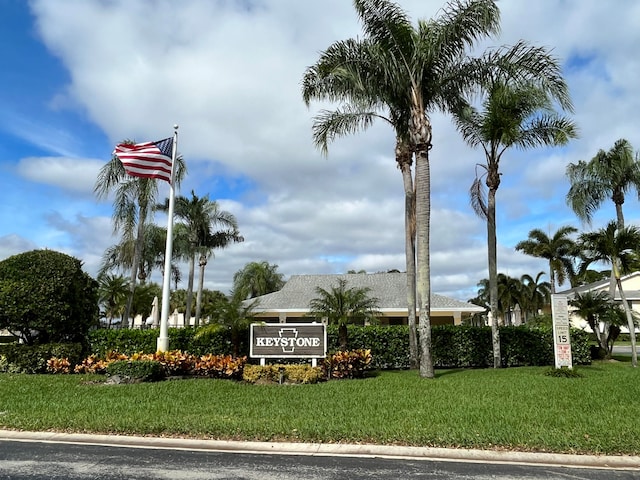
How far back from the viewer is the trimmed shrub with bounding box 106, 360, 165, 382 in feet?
41.0

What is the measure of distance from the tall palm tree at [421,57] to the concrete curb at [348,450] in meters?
7.71

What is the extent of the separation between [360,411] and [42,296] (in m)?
11.8

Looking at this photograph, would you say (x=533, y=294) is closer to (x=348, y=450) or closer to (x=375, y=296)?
(x=375, y=296)

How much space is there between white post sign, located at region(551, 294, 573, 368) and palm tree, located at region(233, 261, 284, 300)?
38.4 meters

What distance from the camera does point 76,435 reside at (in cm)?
732

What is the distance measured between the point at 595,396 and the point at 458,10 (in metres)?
10.9

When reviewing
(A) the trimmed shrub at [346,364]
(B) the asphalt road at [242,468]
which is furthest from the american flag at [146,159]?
(B) the asphalt road at [242,468]

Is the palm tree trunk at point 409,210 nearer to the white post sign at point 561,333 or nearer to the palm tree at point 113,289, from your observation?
the white post sign at point 561,333

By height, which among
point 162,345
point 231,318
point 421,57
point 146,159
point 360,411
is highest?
point 421,57

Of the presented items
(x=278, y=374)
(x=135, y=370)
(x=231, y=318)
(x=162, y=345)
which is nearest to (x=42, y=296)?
(x=162, y=345)

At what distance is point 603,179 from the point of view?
3041 centimetres

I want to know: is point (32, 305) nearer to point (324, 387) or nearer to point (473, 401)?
point (324, 387)

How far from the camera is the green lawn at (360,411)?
6.88 m

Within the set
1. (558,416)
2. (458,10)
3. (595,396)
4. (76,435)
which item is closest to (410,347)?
(595,396)
